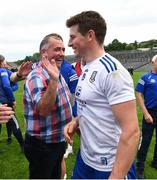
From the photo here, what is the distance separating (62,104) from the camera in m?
4.30

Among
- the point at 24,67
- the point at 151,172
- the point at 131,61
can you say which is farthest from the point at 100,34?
A: the point at 131,61

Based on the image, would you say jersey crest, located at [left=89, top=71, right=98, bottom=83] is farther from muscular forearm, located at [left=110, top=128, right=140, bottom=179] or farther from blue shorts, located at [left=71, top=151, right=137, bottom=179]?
blue shorts, located at [left=71, top=151, right=137, bottom=179]

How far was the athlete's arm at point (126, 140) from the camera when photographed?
266cm

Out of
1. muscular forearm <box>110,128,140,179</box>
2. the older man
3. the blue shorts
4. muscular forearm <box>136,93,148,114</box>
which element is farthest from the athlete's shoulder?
muscular forearm <box>136,93,148,114</box>

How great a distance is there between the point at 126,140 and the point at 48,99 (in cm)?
137

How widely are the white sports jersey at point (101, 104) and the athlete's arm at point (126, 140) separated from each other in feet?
0.24

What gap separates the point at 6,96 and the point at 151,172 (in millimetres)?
3427

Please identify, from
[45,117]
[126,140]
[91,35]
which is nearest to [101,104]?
[126,140]

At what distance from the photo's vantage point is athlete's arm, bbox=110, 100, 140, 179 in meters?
2.66

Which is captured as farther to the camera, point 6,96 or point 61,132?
point 6,96

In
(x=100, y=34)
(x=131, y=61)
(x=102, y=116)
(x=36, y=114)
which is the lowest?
(x=131, y=61)

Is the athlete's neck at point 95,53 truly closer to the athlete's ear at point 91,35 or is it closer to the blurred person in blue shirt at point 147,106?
the athlete's ear at point 91,35

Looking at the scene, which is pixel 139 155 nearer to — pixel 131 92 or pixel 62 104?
pixel 62 104

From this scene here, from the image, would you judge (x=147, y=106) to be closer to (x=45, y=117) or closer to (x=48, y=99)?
(x=45, y=117)
